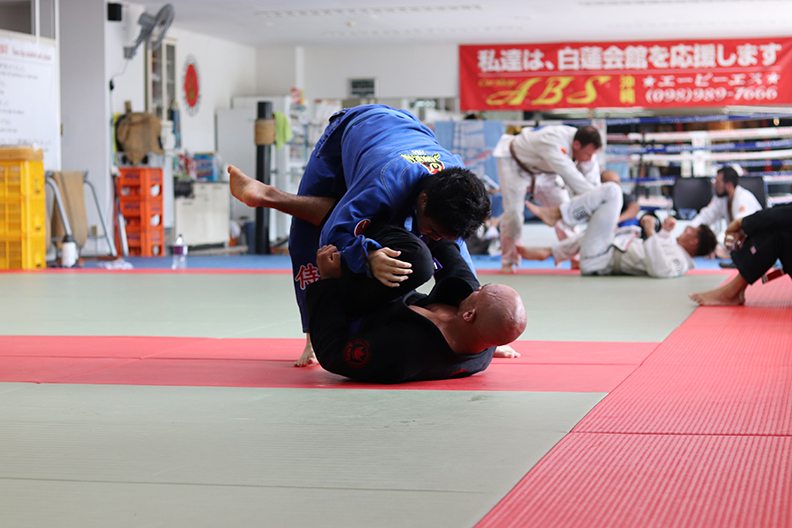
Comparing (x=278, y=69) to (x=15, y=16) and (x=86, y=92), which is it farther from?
(x=15, y=16)

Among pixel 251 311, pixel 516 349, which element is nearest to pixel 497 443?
pixel 516 349

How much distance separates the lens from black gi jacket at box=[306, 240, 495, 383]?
243 cm

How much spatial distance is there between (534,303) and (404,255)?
9.21 feet

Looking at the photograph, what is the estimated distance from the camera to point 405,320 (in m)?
2.45

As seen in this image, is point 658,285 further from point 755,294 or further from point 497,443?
point 497,443

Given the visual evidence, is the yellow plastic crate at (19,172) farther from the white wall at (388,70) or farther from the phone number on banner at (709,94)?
the phone number on banner at (709,94)

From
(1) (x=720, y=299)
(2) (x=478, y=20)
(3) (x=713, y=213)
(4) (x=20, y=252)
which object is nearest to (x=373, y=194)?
(1) (x=720, y=299)

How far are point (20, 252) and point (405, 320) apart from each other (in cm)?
635

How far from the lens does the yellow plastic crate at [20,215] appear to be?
7688mm

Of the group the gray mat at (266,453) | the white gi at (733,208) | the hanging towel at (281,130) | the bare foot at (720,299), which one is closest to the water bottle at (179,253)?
the hanging towel at (281,130)

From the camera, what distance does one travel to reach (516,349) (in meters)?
3.31

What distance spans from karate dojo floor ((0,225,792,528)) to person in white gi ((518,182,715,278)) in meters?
2.87

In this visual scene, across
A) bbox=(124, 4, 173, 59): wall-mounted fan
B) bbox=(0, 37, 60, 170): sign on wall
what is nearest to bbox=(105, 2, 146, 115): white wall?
bbox=(124, 4, 173, 59): wall-mounted fan

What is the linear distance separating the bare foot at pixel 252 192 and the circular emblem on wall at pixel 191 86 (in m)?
9.84
